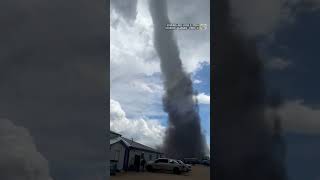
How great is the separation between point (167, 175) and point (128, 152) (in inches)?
14.0

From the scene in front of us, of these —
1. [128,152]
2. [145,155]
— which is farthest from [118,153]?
[145,155]

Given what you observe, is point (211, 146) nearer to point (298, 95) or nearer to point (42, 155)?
point (298, 95)

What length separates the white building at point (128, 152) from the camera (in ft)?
11.2

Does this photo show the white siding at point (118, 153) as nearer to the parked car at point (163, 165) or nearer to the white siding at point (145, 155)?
the white siding at point (145, 155)

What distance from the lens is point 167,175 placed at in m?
3.37

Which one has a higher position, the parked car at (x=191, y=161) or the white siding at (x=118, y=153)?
the white siding at (x=118, y=153)

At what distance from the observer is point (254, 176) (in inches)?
139

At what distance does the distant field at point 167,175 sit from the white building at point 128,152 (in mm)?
64

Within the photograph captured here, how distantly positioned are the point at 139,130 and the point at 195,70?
2.16 ft

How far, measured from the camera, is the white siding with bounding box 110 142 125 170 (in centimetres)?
344

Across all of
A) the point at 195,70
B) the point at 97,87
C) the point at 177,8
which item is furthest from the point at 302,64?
the point at 97,87

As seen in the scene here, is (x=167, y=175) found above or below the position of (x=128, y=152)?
below

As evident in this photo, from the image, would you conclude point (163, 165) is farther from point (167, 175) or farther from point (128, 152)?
point (128, 152)

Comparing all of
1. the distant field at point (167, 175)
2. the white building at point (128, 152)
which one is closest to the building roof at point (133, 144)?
the white building at point (128, 152)
